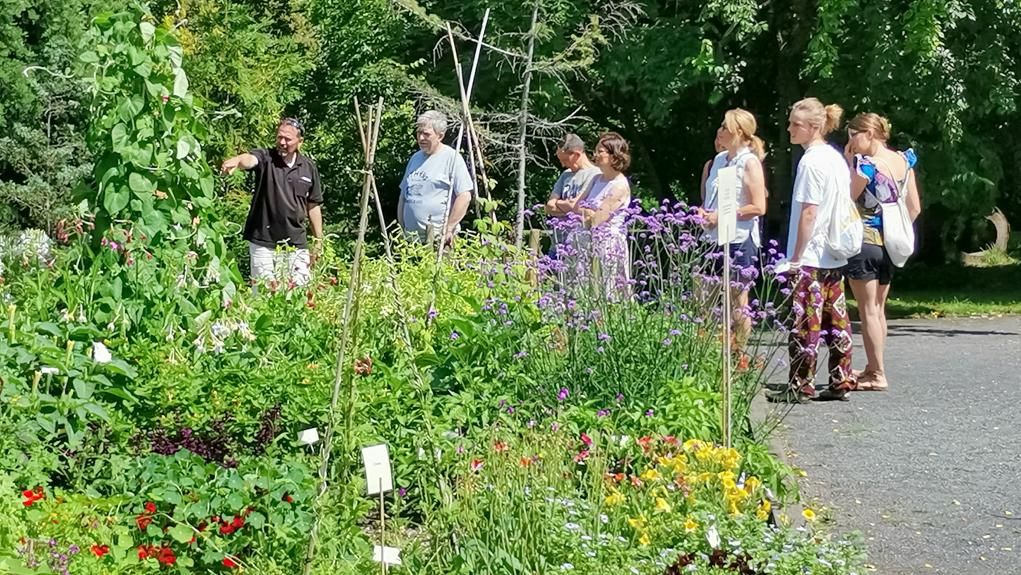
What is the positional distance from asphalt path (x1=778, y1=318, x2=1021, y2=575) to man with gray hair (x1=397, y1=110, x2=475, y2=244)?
242 centimetres

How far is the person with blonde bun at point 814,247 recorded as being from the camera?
7.22 m

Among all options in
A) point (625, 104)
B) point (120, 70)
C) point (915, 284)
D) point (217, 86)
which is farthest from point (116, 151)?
point (915, 284)

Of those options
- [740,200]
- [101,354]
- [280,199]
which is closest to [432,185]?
[280,199]

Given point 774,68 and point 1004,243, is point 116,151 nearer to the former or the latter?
point 774,68

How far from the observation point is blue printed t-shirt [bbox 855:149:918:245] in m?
7.63

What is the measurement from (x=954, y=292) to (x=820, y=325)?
39.1 ft

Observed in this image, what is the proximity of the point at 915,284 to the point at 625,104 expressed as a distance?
5.09m

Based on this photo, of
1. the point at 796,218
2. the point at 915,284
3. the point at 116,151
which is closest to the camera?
the point at 116,151

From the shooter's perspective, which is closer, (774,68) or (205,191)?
(205,191)

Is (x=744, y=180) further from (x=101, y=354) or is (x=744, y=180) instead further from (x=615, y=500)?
(x=101, y=354)

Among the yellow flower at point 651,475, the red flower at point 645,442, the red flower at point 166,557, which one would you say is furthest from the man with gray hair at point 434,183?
the red flower at point 166,557

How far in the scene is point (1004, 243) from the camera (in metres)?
24.6

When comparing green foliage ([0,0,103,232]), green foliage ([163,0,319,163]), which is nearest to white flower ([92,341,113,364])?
green foliage ([163,0,319,163])

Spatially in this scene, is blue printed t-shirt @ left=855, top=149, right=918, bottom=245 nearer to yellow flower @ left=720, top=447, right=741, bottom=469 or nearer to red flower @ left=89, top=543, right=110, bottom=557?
yellow flower @ left=720, top=447, right=741, bottom=469
